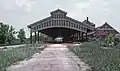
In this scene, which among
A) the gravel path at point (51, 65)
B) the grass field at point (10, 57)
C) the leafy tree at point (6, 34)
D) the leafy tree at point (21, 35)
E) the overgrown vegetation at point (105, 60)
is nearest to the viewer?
the overgrown vegetation at point (105, 60)

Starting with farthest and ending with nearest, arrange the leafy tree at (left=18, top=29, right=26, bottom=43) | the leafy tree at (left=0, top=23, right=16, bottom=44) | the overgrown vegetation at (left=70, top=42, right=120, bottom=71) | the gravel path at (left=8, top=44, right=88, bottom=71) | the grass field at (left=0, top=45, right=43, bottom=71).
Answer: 1. the leafy tree at (left=18, top=29, right=26, bottom=43)
2. the leafy tree at (left=0, top=23, right=16, bottom=44)
3. the grass field at (left=0, top=45, right=43, bottom=71)
4. the gravel path at (left=8, top=44, right=88, bottom=71)
5. the overgrown vegetation at (left=70, top=42, right=120, bottom=71)

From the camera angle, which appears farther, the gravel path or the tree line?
the tree line

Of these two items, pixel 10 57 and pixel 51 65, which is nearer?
pixel 51 65

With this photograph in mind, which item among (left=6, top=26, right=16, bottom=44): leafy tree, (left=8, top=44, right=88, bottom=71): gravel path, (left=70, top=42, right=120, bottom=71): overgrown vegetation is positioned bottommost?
(left=8, top=44, right=88, bottom=71): gravel path

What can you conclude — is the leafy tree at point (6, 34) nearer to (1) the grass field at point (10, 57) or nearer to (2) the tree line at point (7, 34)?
(2) the tree line at point (7, 34)

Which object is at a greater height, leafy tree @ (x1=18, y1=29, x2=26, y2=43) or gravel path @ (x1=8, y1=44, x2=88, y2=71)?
leafy tree @ (x1=18, y1=29, x2=26, y2=43)

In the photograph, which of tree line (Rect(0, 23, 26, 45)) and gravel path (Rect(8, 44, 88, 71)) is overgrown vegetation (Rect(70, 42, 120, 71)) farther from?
tree line (Rect(0, 23, 26, 45))

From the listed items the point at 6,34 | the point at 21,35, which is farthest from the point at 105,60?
the point at 21,35

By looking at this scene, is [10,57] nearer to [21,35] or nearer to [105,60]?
[105,60]

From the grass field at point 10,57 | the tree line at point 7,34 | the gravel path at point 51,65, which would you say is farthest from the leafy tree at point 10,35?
the gravel path at point 51,65

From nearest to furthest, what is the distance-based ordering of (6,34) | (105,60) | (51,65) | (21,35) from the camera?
1. (105,60)
2. (51,65)
3. (6,34)
4. (21,35)

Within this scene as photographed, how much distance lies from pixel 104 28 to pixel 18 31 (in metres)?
39.5

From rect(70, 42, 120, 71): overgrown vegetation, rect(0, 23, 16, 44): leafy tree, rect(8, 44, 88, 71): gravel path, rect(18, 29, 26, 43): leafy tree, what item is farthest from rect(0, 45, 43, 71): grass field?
rect(18, 29, 26, 43): leafy tree

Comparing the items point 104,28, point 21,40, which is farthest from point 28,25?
point 104,28
